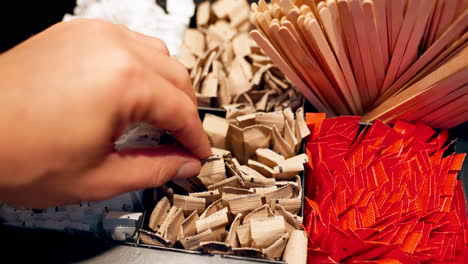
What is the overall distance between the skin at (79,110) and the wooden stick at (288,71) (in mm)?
243

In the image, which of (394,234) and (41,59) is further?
(394,234)

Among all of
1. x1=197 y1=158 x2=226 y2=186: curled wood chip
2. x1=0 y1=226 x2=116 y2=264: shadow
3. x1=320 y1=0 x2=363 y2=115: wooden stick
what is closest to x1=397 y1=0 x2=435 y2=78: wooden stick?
x1=320 y1=0 x2=363 y2=115: wooden stick

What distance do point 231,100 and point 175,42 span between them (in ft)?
0.80

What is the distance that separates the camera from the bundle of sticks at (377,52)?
71 cm

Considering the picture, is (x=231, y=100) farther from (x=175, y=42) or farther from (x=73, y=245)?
(x=73, y=245)

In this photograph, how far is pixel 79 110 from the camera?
494 millimetres

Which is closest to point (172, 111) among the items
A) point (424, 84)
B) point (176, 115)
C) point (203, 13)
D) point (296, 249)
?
point (176, 115)

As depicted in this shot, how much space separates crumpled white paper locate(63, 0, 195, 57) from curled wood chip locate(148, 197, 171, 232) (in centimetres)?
49

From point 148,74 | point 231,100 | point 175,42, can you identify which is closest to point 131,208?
point 148,74

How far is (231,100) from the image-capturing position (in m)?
1.01

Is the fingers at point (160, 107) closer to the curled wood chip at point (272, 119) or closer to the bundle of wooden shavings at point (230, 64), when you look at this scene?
the curled wood chip at point (272, 119)

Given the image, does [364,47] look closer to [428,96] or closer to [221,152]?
[428,96]

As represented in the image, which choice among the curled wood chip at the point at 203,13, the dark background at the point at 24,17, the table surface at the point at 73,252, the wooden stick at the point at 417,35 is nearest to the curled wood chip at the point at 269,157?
the table surface at the point at 73,252

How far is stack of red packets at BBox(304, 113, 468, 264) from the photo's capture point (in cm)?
72
